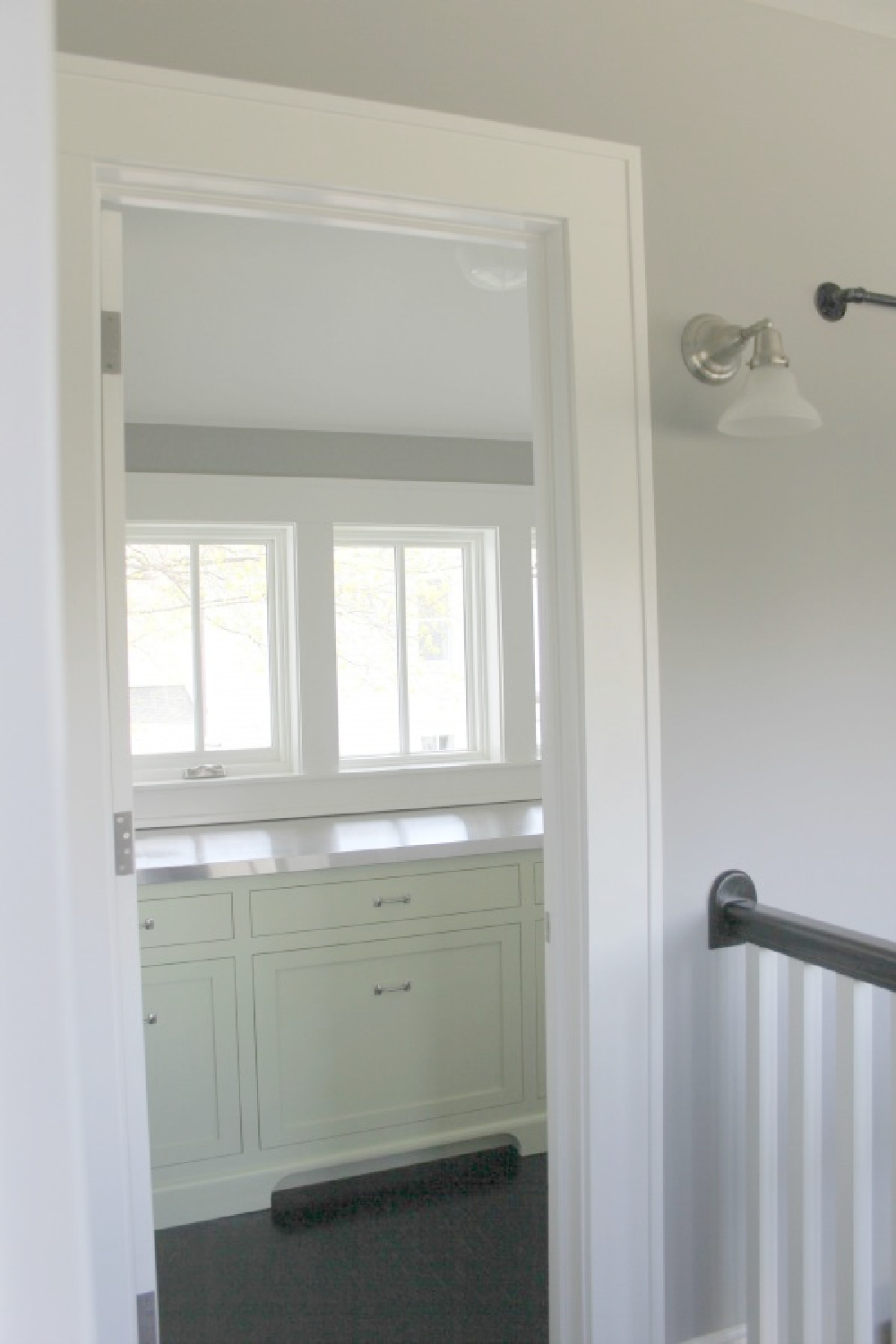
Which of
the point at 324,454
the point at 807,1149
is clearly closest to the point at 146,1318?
the point at 807,1149

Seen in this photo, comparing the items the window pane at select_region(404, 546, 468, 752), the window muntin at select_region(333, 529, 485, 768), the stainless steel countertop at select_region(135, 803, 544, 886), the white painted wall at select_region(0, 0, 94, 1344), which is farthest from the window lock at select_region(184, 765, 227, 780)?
the white painted wall at select_region(0, 0, 94, 1344)

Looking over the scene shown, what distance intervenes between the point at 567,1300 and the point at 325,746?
86.1 inches

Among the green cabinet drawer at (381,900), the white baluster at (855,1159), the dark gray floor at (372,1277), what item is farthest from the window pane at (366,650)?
the white baluster at (855,1159)

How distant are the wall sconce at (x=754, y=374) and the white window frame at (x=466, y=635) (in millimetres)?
2136

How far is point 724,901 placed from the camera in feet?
5.74

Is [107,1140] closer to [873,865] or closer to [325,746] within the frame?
[873,865]

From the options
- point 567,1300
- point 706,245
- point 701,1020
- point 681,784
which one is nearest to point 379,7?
point 706,245

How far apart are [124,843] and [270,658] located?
2.21 meters

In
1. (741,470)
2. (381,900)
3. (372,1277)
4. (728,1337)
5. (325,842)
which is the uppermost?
(741,470)

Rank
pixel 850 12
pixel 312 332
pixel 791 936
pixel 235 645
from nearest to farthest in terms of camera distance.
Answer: pixel 791 936
pixel 850 12
pixel 312 332
pixel 235 645

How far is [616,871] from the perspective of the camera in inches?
65.6

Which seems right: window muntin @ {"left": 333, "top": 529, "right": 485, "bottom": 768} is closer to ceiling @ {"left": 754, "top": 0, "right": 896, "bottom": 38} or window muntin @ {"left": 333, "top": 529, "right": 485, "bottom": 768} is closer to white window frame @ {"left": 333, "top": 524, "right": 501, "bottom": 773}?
white window frame @ {"left": 333, "top": 524, "right": 501, "bottom": 773}

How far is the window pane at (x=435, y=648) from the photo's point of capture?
12.9 ft

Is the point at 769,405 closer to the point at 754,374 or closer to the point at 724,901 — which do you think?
the point at 754,374
